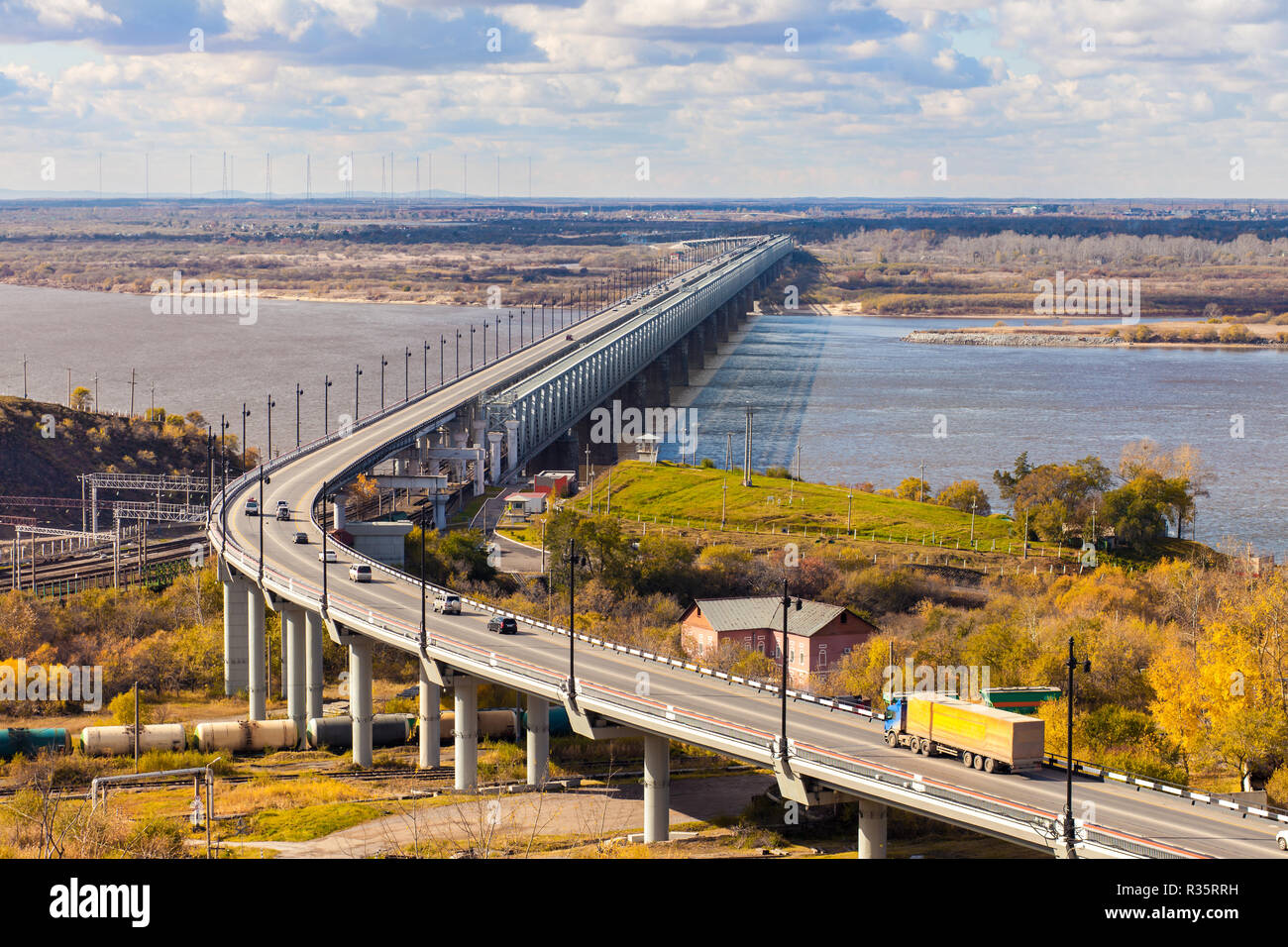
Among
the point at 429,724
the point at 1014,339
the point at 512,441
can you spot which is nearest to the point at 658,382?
the point at 512,441

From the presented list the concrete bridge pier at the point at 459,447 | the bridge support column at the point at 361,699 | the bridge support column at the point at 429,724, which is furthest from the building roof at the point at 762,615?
the concrete bridge pier at the point at 459,447

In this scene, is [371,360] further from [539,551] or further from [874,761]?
[874,761]

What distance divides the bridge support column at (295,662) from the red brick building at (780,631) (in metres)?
12.2

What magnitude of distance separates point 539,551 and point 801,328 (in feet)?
446

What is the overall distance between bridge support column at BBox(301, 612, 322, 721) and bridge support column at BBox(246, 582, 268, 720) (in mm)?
1942

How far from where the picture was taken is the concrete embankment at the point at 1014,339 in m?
174

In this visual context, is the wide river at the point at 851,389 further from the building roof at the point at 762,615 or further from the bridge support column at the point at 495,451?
the building roof at the point at 762,615

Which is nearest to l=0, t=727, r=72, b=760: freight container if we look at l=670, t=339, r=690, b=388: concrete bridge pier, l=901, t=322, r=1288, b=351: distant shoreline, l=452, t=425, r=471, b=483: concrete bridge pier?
l=452, t=425, r=471, b=483: concrete bridge pier

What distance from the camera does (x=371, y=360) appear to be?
131375 mm

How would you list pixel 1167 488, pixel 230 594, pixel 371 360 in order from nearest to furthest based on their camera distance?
pixel 230 594, pixel 1167 488, pixel 371 360

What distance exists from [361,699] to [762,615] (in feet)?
53.2
